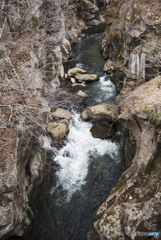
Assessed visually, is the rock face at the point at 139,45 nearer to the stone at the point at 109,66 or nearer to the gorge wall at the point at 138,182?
the stone at the point at 109,66

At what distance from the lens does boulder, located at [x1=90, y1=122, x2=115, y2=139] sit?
11.3 metres

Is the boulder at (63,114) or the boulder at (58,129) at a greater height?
the boulder at (63,114)

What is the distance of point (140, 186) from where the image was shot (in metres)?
5.90

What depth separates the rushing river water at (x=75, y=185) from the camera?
765 centimetres

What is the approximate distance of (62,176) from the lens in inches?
377

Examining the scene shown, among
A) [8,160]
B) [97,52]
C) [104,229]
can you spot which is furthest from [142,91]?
[97,52]

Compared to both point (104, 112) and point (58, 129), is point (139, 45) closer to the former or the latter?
point (104, 112)

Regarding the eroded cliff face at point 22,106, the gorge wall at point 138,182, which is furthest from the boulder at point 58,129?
the gorge wall at point 138,182

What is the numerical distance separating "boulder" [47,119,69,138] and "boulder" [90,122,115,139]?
173 cm

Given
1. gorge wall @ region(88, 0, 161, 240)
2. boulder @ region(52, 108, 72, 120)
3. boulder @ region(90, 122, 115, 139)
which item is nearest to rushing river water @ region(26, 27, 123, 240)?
boulder @ region(90, 122, 115, 139)

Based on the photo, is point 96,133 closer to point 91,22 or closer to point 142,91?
point 142,91

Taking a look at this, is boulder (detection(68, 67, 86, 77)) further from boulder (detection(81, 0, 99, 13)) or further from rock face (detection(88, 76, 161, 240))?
boulder (detection(81, 0, 99, 13))

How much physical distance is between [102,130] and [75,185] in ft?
12.5

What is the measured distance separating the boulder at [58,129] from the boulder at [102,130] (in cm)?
173
